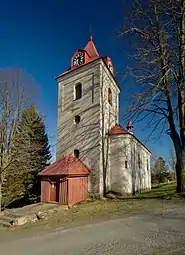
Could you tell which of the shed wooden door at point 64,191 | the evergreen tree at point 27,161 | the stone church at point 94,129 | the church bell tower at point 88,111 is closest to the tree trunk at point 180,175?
the stone church at point 94,129

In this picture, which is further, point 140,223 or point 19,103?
point 19,103

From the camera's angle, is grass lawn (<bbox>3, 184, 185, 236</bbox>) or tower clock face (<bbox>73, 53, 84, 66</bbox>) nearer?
grass lawn (<bbox>3, 184, 185, 236</bbox>)

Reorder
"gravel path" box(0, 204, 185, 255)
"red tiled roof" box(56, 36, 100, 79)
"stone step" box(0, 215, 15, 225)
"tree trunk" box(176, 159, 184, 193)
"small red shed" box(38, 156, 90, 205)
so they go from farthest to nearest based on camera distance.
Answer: "red tiled roof" box(56, 36, 100, 79)
"small red shed" box(38, 156, 90, 205)
"tree trunk" box(176, 159, 184, 193)
"stone step" box(0, 215, 15, 225)
"gravel path" box(0, 204, 185, 255)

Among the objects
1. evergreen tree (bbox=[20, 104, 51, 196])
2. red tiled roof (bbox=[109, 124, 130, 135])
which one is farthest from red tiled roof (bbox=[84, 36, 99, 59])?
evergreen tree (bbox=[20, 104, 51, 196])

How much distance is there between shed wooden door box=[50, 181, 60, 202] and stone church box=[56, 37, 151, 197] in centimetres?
262

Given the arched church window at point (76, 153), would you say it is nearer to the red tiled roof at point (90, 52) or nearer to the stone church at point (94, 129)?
the stone church at point (94, 129)

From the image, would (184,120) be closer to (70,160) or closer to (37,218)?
(70,160)

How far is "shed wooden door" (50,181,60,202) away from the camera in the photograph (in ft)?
50.7

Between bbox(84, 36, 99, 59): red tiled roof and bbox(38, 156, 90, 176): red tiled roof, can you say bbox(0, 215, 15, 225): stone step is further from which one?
bbox(84, 36, 99, 59): red tiled roof

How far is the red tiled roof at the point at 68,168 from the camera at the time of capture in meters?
15.5

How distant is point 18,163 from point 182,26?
596 inches

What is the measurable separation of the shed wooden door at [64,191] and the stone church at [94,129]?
8.60ft

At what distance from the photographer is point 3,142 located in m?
16.4

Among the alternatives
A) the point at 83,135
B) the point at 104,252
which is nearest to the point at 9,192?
the point at 83,135
